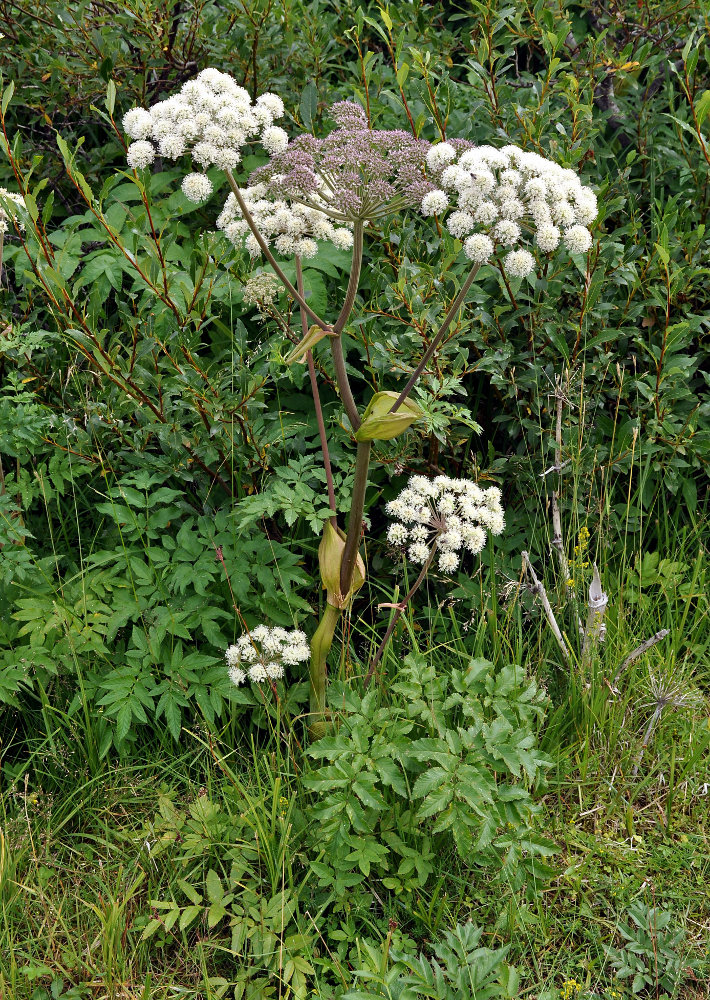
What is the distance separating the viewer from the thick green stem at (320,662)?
2365mm

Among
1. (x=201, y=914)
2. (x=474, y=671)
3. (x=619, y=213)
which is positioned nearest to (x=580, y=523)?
(x=474, y=671)

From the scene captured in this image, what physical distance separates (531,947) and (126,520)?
1.64 metres

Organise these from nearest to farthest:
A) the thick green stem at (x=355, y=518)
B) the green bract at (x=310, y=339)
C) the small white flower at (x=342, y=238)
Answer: the green bract at (x=310, y=339) < the thick green stem at (x=355, y=518) < the small white flower at (x=342, y=238)

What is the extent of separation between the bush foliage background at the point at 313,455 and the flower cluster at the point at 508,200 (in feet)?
1.97

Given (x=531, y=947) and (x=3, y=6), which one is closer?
(x=531, y=947)

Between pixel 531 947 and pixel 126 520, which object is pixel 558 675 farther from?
pixel 126 520

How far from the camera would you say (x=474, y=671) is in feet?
7.29

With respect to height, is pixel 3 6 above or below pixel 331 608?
above

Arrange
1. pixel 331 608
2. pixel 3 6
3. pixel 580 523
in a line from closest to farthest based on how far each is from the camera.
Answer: pixel 331 608
pixel 580 523
pixel 3 6

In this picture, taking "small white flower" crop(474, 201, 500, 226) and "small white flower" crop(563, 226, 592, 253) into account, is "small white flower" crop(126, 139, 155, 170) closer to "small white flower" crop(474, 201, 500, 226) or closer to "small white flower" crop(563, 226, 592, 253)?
"small white flower" crop(474, 201, 500, 226)

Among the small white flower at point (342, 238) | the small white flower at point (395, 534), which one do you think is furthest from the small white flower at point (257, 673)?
the small white flower at point (342, 238)

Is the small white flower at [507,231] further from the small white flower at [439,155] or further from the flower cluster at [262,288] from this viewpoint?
the flower cluster at [262,288]

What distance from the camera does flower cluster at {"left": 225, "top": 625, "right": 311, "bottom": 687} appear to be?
2275 mm

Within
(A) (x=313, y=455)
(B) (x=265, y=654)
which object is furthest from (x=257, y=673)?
(A) (x=313, y=455)
